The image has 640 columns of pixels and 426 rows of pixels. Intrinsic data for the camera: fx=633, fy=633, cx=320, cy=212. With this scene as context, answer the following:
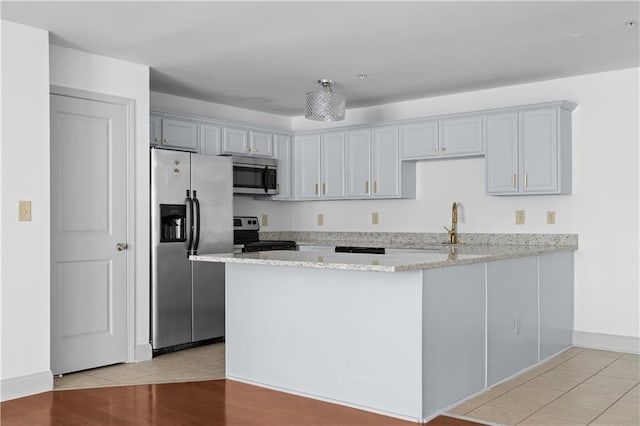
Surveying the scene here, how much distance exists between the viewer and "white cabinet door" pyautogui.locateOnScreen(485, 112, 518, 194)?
5516 millimetres

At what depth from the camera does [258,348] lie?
418 centimetres

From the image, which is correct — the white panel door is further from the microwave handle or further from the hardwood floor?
the microwave handle

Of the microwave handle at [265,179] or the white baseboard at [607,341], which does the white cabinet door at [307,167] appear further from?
the white baseboard at [607,341]

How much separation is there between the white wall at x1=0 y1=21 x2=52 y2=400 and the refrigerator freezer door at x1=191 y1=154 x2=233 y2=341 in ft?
4.93

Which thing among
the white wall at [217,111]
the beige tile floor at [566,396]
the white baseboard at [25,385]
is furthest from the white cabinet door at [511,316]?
the white wall at [217,111]

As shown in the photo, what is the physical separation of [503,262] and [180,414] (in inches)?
88.8

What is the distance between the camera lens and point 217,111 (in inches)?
262

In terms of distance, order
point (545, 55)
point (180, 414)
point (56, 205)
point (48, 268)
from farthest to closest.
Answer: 1. point (545, 55)
2. point (56, 205)
3. point (48, 268)
4. point (180, 414)

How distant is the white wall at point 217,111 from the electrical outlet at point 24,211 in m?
2.14

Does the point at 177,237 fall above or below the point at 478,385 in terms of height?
above

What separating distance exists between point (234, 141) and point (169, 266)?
1737 millimetres

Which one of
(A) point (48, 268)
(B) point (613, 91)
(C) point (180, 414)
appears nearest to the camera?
(C) point (180, 414)

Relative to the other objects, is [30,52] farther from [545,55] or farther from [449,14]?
[545,55]

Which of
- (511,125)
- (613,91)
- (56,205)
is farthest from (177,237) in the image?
(613,91)
